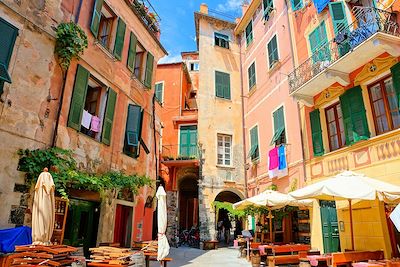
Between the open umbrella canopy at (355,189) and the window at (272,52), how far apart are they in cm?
870

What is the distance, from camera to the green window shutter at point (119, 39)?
10467 mm

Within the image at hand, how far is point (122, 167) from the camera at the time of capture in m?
10.4

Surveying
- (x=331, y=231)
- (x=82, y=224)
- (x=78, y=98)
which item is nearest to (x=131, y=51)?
(x=78, y=98)

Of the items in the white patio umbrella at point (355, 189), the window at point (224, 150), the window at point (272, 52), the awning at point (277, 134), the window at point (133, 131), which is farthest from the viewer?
the window at point (224, 150)

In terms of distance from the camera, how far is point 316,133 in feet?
34.7

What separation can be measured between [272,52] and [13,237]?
13.6 meters

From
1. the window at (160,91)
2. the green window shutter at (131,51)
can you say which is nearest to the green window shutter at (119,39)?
the green window shutter at (131,51)

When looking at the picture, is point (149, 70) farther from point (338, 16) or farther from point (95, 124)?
point (338, 16)

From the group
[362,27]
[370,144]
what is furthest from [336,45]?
[370,144]

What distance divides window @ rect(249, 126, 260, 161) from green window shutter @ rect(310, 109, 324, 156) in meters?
5.03

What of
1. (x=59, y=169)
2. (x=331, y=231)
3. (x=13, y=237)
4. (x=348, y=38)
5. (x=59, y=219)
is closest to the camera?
(x=13, y=237)

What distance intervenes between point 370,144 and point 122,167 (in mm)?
8045

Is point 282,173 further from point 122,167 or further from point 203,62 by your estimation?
point 203,62

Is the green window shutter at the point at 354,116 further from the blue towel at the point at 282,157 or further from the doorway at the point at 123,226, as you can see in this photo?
the doorway at the point at 123,226
